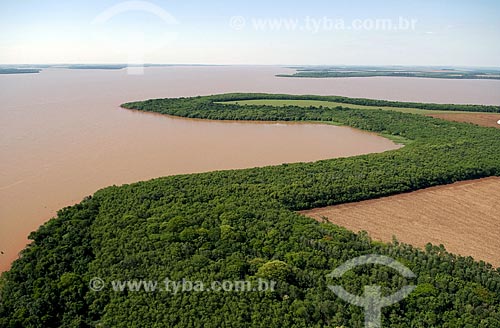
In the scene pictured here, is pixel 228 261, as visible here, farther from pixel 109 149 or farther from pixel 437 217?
pixel 109 149

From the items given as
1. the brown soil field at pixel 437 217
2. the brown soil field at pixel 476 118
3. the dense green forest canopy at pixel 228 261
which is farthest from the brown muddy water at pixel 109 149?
the brown soil field at pixel 476 118

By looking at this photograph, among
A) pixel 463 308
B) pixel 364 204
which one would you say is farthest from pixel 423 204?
pixel 463 308

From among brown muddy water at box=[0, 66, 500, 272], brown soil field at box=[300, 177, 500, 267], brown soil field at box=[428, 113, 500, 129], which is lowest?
brown soil field at box=[300, 177, 500, 267]

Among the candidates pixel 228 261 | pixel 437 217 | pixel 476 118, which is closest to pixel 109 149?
pixel 228 261

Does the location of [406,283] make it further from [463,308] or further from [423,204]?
[423,204]

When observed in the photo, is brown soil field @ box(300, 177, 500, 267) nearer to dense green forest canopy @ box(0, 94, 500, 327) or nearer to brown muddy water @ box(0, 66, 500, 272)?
dense green forest canopy @ box(0, 94, 500, 327)

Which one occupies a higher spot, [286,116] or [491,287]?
[286,116]

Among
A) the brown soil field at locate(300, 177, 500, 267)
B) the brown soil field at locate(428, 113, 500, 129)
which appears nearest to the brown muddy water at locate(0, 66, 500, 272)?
the brown soil field at locate(300, 177, 500, 267)
